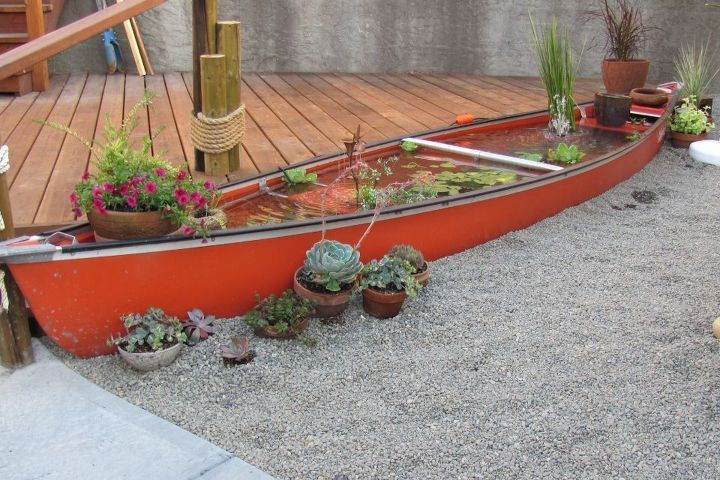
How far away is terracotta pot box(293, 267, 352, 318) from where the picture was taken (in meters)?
2.37

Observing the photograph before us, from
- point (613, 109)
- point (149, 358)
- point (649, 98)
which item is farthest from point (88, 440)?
point (649, 98)

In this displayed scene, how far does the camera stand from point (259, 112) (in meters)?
4.17

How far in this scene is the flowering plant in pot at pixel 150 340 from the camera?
2.13m

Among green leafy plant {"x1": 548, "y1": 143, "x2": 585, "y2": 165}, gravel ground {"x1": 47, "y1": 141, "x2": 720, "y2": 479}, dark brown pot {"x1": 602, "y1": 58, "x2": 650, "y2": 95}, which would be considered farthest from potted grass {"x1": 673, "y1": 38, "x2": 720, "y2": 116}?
gravel ground {"x1": 47, "y1": 141, "x2": 720, "y2": 479}

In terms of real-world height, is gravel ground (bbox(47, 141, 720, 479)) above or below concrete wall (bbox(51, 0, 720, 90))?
below

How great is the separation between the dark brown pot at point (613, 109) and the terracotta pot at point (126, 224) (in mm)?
2737

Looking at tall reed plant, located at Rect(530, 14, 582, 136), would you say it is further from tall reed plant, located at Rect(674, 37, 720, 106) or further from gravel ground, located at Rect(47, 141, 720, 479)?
tall reed plant, located at Rect(674, 37, 720, 106)

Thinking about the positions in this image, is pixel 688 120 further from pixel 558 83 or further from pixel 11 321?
pixel 11 321

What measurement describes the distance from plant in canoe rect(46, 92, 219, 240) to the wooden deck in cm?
39

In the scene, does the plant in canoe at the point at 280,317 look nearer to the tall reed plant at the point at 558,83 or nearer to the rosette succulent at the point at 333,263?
the rosette succulent at the point at 333,263

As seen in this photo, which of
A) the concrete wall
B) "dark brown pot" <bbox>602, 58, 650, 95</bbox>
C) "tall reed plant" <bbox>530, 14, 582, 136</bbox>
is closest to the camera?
"tall reed plant" <bbox>530, 14, 582, 136</bbox>

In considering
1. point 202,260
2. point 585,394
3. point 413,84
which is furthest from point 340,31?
point 585,394

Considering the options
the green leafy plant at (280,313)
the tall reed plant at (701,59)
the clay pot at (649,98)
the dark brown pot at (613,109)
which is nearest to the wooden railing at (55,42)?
the green leafy plant at (280,313)

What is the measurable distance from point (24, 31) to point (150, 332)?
311cm
